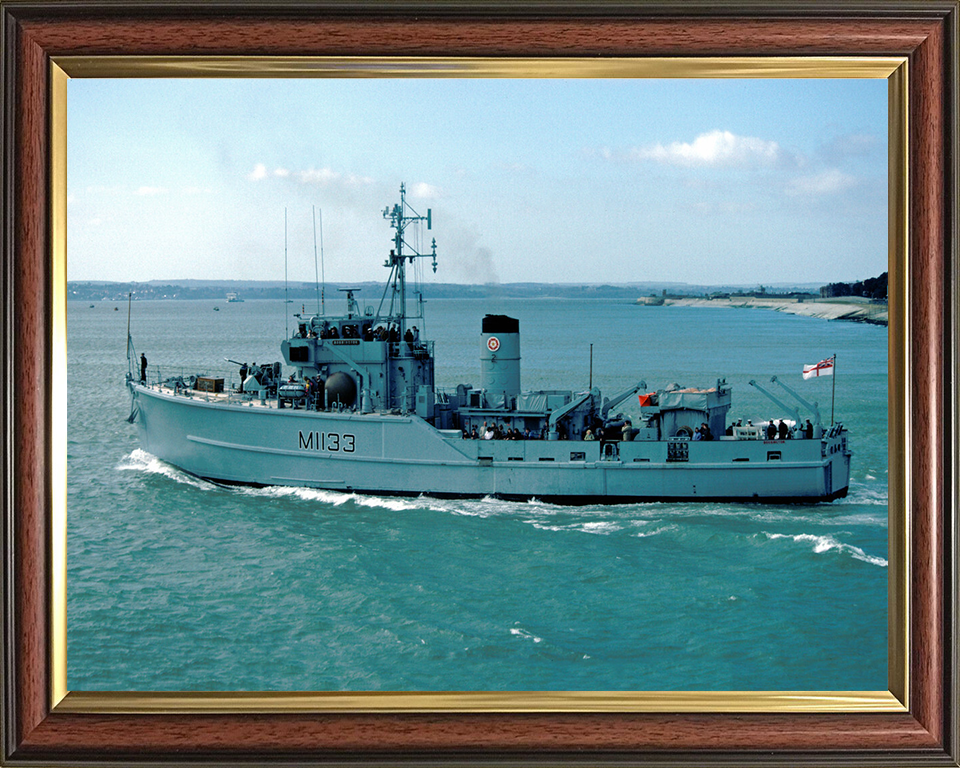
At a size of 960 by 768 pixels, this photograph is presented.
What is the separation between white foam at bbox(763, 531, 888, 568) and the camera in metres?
6.48

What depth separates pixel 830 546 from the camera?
Result: 11.5 metres

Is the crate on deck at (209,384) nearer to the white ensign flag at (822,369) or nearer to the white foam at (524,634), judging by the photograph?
the white ensign flag at (822,369)

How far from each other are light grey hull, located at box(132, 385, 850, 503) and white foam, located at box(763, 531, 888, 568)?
467 centimetres

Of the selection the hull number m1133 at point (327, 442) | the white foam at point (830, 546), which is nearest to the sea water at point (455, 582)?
the white foam at point (830, 546)

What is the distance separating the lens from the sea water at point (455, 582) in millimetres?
6625

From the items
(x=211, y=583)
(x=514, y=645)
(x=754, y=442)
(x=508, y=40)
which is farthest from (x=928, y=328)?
(x=754, y=442)

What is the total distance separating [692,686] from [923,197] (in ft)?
11.4

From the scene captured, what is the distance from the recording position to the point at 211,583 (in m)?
10.8

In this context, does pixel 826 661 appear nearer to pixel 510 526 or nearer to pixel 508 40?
pixel 508 40

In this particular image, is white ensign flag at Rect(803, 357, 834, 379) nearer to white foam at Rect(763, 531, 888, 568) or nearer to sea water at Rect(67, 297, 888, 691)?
sea water at Rect(67, 297, 888, 691)

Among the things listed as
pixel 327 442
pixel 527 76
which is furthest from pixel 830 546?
pixel 327 442

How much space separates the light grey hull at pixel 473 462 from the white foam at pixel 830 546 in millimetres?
4666

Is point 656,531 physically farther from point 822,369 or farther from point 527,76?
point 527,76

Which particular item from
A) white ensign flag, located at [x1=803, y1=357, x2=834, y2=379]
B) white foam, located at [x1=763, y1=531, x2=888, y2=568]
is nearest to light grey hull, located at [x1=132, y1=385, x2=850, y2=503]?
white ensign flag, located at [x1=803, y1=357, x2=834, y2=379]
